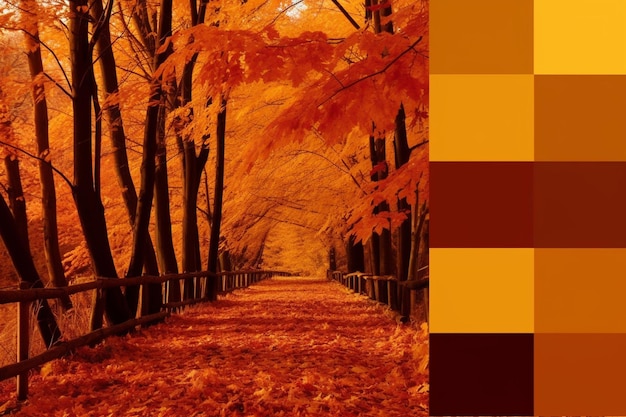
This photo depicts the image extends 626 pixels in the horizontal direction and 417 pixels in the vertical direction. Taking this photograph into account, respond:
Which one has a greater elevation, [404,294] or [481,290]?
[481,290]

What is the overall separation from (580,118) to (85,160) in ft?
25.2

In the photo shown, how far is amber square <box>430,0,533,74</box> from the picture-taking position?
210cm

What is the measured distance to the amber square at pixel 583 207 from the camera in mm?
2018

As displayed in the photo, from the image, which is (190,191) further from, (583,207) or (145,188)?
(583,207)

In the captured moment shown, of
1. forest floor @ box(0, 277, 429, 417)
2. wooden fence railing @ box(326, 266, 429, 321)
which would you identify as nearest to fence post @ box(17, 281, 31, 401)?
forest floor @ box(0, 277, 429, 417)

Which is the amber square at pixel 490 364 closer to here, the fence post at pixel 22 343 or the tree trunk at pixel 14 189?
the fence post at pixel 22 343

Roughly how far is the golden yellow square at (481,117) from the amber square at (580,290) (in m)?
0.36

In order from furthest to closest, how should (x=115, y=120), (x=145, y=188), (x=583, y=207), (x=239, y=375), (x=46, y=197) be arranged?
(x=46, y=197), (x=115, y=120), (x=145, y=188), (x=239, y=375), (x=583, y=207)

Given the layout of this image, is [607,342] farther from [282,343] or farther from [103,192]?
[103,192]

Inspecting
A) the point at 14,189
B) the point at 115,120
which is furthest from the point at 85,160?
the point at 14,189

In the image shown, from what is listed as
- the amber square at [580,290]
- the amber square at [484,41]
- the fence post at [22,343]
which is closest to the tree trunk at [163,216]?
the fence post at [22,343]

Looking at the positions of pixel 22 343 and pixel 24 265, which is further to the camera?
pixel 24 265

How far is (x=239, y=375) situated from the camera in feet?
20.1

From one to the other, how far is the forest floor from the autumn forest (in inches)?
50.6
